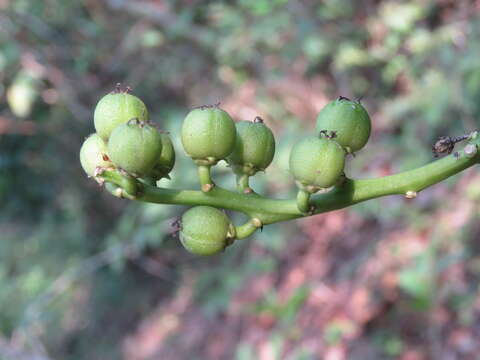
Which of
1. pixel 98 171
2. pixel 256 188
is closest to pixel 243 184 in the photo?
pixel 98 171

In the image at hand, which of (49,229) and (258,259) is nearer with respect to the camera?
(258,259)

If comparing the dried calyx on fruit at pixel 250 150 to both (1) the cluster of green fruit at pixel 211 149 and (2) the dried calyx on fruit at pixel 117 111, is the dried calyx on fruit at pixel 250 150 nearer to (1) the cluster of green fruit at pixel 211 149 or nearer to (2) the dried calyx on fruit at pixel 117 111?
(1) the cluster of green fruit at pixel 211 149

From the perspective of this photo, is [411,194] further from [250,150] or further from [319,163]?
[250,150]

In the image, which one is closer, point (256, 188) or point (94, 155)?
point (94, 155)

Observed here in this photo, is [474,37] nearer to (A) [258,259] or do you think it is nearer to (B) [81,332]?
(A) [258,259]

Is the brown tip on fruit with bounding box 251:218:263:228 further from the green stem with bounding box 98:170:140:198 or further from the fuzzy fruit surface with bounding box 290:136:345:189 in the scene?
the green stem with bounding box 98:170:140:198

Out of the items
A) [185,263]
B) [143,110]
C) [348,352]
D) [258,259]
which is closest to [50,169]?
[185,263]

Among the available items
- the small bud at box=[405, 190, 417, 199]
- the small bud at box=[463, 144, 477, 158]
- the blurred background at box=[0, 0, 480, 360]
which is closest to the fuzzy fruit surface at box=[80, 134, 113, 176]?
the small bud at box=[405, 190, 417, 199]
